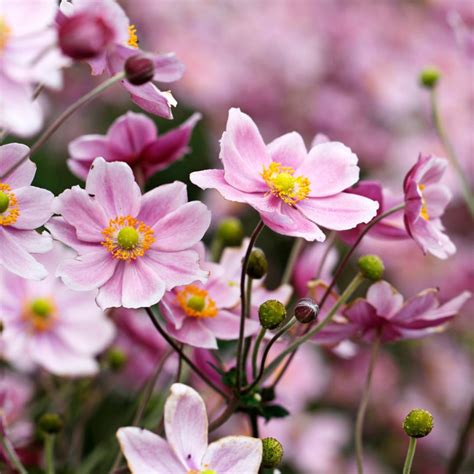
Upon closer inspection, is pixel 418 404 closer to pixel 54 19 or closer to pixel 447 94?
pixel 447 94

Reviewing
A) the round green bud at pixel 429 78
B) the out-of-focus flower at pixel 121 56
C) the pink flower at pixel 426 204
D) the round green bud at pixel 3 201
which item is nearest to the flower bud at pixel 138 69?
the out-of-focus flower at pixel 121 56

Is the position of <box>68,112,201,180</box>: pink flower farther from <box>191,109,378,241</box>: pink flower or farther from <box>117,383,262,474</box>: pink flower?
<box>117,383,262,474</box>: pink flower

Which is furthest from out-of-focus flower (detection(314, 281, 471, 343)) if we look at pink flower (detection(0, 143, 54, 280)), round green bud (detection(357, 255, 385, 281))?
pink flower (detection(0, 143, 54, 280))

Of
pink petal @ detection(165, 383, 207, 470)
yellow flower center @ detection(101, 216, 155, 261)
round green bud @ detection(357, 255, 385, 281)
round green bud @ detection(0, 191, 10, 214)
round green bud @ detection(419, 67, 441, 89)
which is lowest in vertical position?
pink petal @ detection(165, 383, 207, 470)

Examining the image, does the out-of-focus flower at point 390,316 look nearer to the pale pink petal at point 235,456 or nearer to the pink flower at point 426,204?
the pink flower at point 426,204

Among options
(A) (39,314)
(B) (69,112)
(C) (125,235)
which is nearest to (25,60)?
(B) (69,112)

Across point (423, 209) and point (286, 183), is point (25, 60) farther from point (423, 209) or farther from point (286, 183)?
point (423, 209)

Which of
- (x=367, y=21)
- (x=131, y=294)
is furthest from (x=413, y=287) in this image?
(x=131, y=294)
